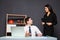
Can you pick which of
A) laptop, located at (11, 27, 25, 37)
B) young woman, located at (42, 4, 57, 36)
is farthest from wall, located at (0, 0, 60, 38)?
laptop, located at (11, 27, 25, 37)

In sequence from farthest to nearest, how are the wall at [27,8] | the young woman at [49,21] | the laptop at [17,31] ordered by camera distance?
the wall at [27,8], the young woman at [49,21], the laptop at [17,31]

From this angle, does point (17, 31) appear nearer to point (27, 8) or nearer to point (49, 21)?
point (49, 21)

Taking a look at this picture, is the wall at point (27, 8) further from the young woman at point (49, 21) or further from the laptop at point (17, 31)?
the laptop at point (17, 31)

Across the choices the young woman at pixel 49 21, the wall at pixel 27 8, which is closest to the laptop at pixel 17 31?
the young woman at pixel 49 21

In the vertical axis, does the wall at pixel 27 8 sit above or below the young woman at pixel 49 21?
above

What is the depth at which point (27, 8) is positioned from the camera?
213 inches

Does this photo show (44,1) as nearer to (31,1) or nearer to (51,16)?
(31,1)

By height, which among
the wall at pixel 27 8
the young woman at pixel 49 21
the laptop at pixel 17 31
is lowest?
the laptop at pixel 17 31

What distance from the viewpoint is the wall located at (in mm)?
5285

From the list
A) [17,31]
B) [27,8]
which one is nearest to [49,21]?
[27,8]

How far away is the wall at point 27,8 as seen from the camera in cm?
529

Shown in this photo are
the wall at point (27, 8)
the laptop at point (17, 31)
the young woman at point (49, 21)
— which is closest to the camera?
the laptop at point (17, 31)

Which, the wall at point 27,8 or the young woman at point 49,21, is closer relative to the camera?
the young woman at point 49,21

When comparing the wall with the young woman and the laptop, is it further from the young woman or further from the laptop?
the laptop
